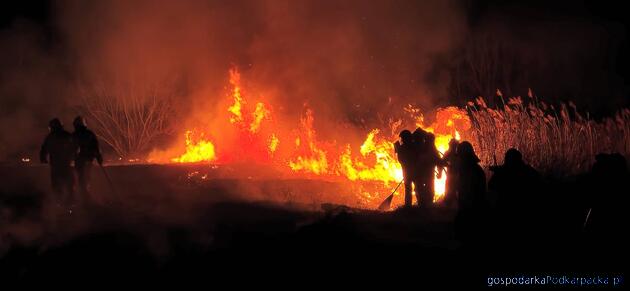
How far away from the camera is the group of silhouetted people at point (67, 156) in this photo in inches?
341

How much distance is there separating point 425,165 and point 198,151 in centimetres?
1056

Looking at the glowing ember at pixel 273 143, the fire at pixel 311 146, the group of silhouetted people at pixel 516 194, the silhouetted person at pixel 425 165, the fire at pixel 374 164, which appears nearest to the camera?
the group of silhouetted people at pixel 516 194

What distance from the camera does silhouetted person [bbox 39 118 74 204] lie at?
8648 mm

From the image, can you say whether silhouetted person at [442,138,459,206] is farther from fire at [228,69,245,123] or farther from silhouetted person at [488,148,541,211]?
fire at [228,69,245,123]

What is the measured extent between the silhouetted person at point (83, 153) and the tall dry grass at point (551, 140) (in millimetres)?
7327

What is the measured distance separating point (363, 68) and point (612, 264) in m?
11.6

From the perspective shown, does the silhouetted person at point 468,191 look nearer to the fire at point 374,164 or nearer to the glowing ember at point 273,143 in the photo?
the fire at point 374,164

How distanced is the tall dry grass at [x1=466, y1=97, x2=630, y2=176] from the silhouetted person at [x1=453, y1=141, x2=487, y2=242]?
3.59 meters

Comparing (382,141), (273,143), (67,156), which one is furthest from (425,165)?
(273,143)

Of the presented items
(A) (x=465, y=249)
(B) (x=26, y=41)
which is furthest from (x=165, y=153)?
(A) (x=465, y=249)

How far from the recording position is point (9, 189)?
1102cm

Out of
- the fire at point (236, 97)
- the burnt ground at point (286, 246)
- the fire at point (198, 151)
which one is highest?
the fire at point (236, 97)

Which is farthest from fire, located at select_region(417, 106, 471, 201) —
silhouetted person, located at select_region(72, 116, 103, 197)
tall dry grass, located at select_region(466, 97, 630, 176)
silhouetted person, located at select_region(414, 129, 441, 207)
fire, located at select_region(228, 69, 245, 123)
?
silhouetted person, located at select_region(72, 116, 103, 197)

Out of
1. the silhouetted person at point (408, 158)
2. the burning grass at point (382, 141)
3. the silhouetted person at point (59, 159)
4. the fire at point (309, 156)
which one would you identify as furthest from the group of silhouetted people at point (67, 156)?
the fire at point (309, 156)
